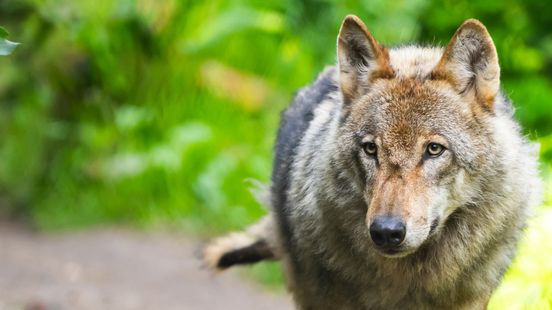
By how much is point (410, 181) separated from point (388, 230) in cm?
27

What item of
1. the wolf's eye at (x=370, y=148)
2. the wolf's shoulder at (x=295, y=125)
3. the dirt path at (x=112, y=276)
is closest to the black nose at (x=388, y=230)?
the wolf's eye at (x=370, y=148)

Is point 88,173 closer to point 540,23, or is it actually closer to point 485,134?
point 540,23

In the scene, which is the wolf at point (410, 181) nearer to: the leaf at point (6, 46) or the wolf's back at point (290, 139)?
the wolf's back at point (290, 139)

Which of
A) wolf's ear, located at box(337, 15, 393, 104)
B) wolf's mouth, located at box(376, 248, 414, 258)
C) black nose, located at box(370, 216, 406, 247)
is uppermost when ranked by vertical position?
wolf's ear, located at box(337, 15, 393, 104)

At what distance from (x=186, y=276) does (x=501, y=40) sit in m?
3.69

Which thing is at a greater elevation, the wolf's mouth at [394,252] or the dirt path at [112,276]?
the dirt path at [112,276]

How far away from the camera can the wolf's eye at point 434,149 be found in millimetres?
4211

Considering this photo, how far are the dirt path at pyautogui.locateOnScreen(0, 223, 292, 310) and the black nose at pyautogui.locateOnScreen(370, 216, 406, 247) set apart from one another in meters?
3.28

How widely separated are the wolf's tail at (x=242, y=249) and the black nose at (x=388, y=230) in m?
1.94

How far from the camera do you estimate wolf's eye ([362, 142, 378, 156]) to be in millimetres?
4297

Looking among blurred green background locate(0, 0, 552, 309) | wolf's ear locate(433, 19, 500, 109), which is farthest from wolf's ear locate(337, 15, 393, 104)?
blurred green background locate(0, 0, 552, 309)

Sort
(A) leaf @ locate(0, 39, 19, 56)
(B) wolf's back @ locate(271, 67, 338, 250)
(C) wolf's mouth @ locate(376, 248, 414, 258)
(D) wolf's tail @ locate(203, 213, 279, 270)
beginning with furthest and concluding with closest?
(D) wolf's tail @ locate(203, 213, 279, 270), (B) wolf's back @ locate(271, 67, 338, 250), (C) wolf's mouth @ locate(376, 248, 414, 258), (A) leaf @ locate(0, 39, 19, 56)

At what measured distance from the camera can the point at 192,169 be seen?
385 inches

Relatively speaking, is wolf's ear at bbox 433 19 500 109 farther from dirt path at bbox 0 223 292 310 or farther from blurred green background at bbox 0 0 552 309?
blurred green background at bbox 0 0 552 309
